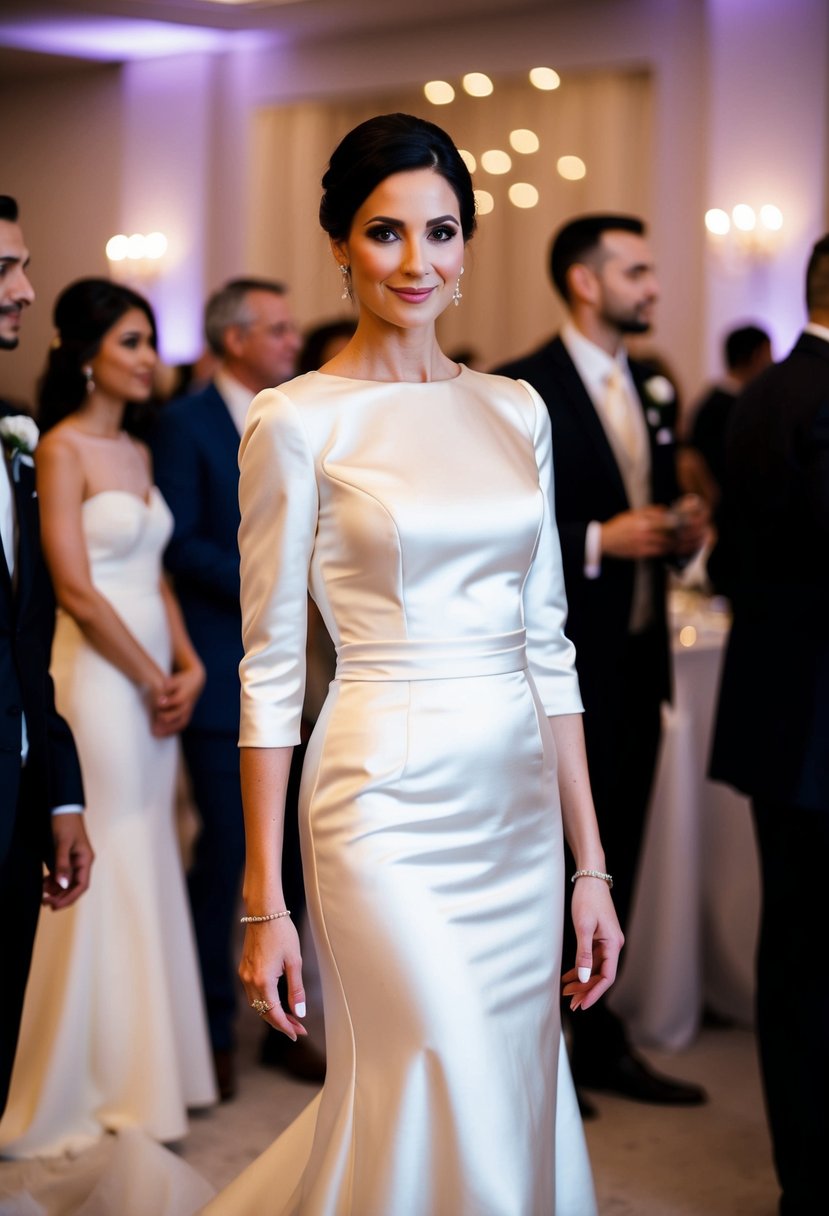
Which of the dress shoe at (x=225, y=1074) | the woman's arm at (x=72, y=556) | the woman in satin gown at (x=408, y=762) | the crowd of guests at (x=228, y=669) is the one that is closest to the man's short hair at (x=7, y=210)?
the crowd of guests at (x=228, y=669)

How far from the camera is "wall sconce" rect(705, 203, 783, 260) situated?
29.1ft

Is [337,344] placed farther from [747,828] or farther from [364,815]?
[364,815]

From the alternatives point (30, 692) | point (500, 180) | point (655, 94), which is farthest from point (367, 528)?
point (500, 180)

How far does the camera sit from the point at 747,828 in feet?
14.2

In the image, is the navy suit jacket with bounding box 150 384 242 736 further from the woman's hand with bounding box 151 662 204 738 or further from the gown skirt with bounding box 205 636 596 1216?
the gown skirt with bounding box 205 636 596 1216

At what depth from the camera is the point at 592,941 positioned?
2.10 meters

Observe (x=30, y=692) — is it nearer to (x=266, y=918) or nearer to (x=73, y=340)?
(x=266, y=918)

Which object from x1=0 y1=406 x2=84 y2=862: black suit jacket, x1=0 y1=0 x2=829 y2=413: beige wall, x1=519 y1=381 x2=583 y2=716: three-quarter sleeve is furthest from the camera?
x1=0 y1=0 x2=829 y2=413: beige wall

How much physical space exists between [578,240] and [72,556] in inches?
62.4

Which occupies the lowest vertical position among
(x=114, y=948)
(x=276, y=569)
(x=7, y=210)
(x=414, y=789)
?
(x=114, y=948)

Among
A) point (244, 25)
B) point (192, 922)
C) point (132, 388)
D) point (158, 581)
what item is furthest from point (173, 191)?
point (192, 922)

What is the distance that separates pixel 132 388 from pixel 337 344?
1.49m

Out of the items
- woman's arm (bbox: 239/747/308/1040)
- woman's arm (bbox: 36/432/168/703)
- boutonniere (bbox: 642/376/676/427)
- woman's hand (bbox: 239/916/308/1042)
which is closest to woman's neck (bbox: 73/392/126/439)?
woman's arm (bbox: 36/432/168/703)

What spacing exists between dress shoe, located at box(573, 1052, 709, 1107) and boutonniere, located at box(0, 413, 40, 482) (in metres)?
2.17
